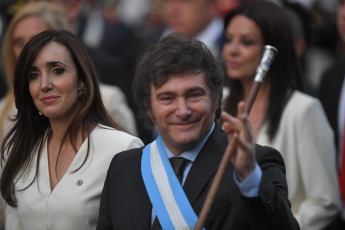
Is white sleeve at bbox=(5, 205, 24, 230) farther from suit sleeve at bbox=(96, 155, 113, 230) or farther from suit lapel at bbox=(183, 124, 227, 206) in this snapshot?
suit lapel at bbox=(183, 124, 227, 206)

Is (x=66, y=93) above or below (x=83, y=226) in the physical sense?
above

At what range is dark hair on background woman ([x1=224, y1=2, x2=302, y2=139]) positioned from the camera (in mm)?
5840

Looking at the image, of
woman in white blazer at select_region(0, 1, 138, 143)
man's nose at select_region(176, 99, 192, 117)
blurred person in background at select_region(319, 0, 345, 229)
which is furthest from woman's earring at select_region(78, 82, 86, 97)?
blurred person in background at select_region(319, 0, 345, 229)

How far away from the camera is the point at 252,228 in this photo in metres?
3.64

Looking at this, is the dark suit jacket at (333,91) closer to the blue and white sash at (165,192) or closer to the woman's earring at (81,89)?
the woman's earring at (81,89)

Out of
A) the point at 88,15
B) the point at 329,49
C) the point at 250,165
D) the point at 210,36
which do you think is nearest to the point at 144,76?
the point at 250,165

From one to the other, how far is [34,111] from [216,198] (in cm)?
167

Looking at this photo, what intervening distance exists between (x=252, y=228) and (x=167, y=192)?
1.64 feet

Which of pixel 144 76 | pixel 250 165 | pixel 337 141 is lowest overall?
pixel 337 141

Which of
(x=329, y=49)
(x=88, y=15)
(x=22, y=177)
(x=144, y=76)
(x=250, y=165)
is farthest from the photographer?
(x=88, y=15)

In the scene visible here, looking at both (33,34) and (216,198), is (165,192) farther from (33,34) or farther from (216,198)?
(33,34)

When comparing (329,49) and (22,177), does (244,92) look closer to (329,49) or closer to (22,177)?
(22,177)

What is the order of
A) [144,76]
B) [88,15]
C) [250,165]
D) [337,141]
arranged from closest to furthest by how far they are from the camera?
1. [250,165]
2. [144,76]
3. [337,141]
4. [88,15]

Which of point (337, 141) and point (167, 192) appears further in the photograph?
point (337, 141)
